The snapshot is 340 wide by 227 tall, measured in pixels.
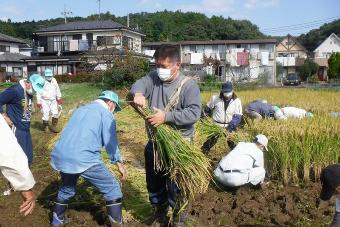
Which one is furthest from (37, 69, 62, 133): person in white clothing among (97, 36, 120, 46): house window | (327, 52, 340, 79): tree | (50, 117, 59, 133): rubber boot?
(327, 52, 340, 79): tree

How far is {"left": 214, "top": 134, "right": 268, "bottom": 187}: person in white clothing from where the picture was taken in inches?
203

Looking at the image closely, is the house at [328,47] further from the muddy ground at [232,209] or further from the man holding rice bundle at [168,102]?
the man holding rice bundle at [168,102]

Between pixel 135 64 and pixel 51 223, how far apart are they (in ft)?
63.2

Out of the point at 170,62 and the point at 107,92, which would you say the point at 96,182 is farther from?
the point at 170,62

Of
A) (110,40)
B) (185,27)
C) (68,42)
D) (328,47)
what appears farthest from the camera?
(185,27)

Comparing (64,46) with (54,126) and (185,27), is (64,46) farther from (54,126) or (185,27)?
(185,27)

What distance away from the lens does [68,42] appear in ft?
132

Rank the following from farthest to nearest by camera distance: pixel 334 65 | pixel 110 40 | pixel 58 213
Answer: pixel 334 65 → pixel 110 40 → pixel 58 213

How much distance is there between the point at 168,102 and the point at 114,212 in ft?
3.87

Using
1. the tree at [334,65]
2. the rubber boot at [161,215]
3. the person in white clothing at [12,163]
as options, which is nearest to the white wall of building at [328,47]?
the tree at [334,65]

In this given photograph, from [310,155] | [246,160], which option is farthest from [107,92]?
[310,155]

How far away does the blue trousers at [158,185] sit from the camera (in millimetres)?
4031

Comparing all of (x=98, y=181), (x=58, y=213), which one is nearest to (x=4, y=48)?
(x=58, y=213)

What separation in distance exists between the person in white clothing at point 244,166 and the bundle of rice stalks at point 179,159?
4.19ft
